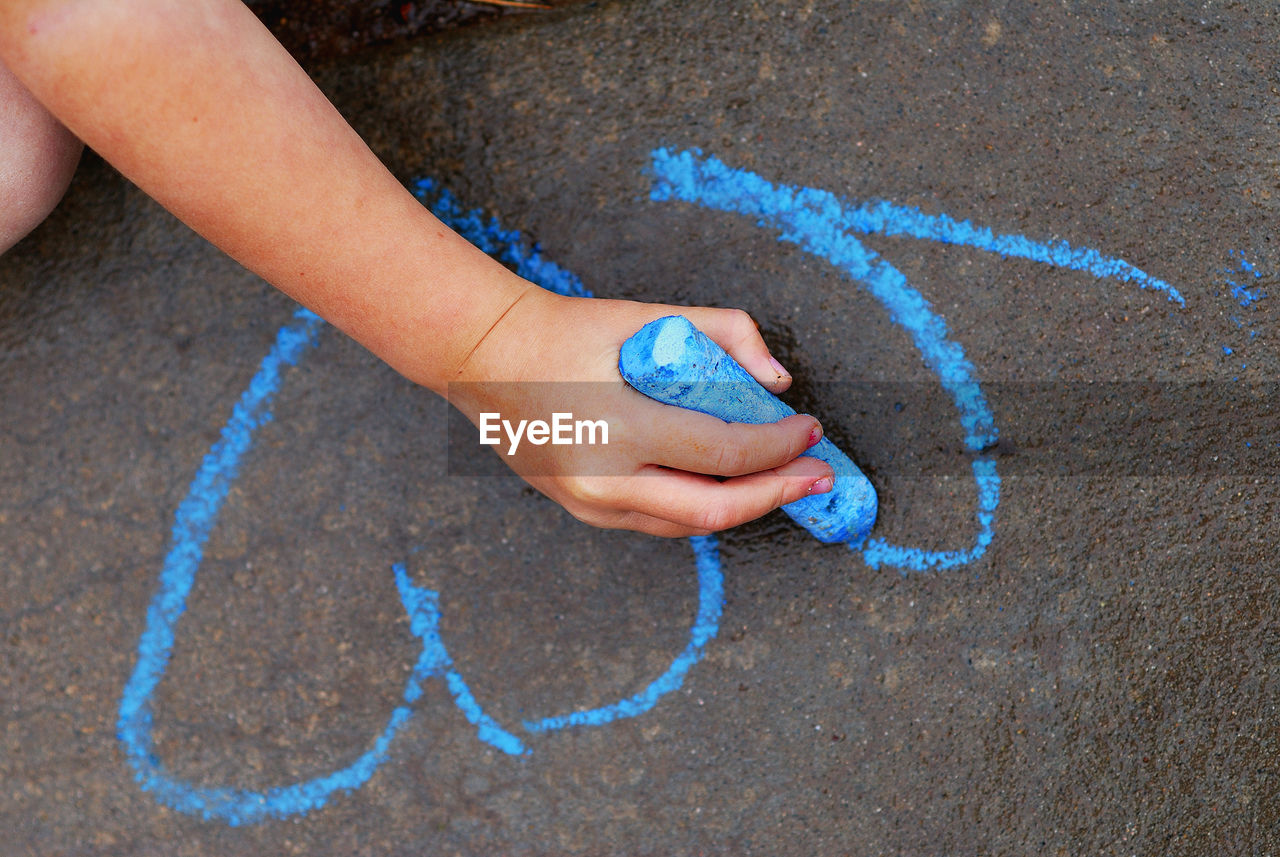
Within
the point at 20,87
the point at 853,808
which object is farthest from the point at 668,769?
the point at 20,87

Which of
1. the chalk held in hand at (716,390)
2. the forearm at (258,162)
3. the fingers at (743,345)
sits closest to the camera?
the forearm at (258,162)

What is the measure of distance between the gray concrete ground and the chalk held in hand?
89 millimetres

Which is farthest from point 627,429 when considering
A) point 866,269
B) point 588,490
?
point 866,269

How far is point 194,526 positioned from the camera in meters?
1.32

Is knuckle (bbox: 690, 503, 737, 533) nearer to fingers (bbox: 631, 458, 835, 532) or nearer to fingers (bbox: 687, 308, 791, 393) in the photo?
fingers (bbox: 631, 458, 835, 532)

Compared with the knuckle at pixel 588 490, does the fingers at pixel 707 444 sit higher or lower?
higher

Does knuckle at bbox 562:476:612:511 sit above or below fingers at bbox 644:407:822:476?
below

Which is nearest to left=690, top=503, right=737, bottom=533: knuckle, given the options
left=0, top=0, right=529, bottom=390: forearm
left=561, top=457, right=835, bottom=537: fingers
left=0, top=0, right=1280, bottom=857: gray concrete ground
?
left=561, top=457, right=835, bottom=537: fingers

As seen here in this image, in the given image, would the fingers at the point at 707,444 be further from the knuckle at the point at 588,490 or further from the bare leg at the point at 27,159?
the bare leg at the point at 27,159

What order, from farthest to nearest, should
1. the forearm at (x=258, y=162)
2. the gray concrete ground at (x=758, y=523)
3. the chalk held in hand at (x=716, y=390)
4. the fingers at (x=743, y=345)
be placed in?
the gray concrete ground at (x=758, y=523) → the fingers at (x=743, y=345) → the chalk held in hand at (x=716, y=390) → the forearm at (x=258, y=162)

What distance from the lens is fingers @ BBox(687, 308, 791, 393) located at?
1.12 m

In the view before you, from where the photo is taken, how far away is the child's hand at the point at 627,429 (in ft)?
3.37

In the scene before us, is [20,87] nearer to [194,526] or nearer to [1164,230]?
[194,526]

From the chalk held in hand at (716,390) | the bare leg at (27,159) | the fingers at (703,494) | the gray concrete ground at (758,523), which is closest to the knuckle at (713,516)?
the fingers at (703,494)
